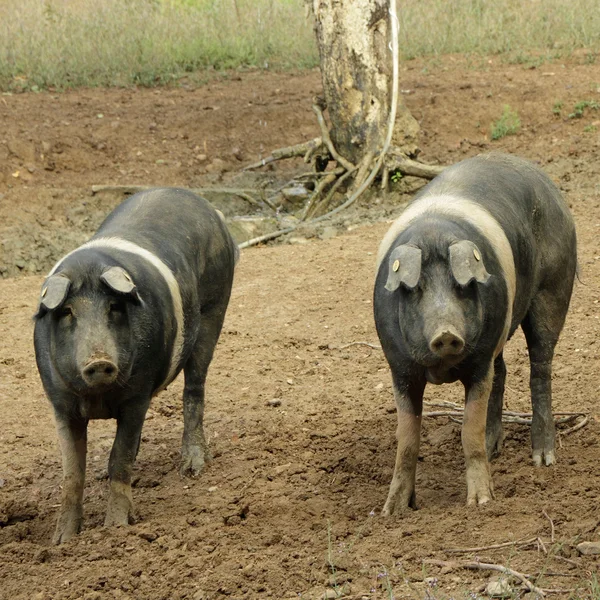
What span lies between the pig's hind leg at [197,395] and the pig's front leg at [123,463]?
2.50 ft

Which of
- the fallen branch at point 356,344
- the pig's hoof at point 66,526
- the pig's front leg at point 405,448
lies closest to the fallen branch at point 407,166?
the fallen branch at point 356,344

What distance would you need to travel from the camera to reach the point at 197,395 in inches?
225

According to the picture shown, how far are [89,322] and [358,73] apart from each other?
Answer: 720cm

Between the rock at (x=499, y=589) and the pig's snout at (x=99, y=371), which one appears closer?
the rock at (x=499, y=589)

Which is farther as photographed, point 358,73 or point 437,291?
point 358,73

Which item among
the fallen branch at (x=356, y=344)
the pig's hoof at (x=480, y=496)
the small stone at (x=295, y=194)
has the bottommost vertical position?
the small stone at (x=295, y=194)

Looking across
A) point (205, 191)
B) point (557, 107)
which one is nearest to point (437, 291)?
point (205, 191)

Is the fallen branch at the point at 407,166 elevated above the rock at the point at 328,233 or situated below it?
above

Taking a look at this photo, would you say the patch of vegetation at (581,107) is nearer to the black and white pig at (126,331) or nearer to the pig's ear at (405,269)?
the black and white pig at (126,331)

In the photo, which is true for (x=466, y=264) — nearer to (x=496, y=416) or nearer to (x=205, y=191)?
(x=496, y=416)

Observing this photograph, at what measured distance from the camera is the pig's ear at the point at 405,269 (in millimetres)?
4301

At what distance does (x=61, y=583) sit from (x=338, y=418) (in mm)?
2395

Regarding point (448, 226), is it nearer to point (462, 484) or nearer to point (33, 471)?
point (462, 484)

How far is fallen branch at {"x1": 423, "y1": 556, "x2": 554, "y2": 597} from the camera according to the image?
3.40m
